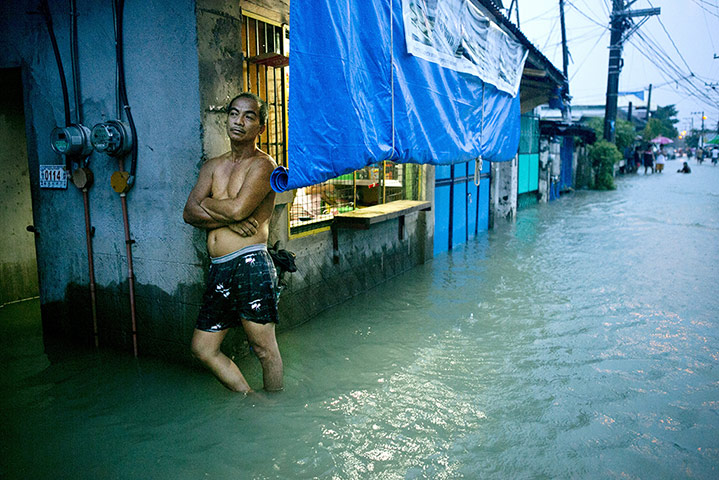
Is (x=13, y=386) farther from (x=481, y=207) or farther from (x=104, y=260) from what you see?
(x=481, y=207)

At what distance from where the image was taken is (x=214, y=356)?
3.64m

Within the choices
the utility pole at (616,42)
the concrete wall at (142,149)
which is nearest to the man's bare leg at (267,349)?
the concrete wall at (142,149)

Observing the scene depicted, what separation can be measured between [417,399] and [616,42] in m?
26.7

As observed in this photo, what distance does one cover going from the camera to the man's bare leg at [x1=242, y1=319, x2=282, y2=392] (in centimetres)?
363

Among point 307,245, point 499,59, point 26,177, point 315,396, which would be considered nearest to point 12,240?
point 26,177

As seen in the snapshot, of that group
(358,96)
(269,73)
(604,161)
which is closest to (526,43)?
(269,73)

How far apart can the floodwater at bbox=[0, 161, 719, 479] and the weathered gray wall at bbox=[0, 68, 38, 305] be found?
1.02 feet

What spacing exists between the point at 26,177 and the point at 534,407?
6.13m

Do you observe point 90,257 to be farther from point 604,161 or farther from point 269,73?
point 604,161

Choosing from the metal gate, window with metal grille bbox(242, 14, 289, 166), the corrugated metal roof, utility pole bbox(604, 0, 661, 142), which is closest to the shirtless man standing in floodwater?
window with metal grille bbox(242, 14, 289, 166)

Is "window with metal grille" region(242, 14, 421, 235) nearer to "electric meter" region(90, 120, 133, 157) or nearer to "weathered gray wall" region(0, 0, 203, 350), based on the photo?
"weathered gray wall" region(0, 0, 203, 350)

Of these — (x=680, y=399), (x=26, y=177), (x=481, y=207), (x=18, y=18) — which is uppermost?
(x=18, y=18)

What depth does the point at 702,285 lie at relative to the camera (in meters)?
7.42

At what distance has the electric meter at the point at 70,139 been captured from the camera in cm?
438
